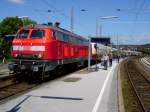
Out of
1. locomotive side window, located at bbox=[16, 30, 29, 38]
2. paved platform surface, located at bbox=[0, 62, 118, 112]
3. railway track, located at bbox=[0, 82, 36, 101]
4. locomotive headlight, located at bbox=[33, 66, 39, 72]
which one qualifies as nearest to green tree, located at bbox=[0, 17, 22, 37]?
locomotive side window, located at bbox=[16, 30, 29, 38]

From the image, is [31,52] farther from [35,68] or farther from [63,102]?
[63,102]

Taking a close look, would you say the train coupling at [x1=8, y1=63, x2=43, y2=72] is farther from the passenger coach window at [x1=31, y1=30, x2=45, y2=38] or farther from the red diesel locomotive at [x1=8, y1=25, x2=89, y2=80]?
the passenger coach window at [x1=31, y1=30, x2=45, y2=38]

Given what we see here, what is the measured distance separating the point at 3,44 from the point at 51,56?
98.0 ft

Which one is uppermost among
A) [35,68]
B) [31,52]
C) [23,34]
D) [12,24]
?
[12,24]

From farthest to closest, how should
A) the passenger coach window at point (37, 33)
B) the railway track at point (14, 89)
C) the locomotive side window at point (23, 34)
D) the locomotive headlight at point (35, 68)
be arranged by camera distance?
the locomotive side window at point (23, 34), the passenger coach window at point (37, 33), the locomotive headlight at point (35, 68), the railway track at point (14, 89)

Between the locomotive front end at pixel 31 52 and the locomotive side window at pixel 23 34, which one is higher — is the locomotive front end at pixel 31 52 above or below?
below

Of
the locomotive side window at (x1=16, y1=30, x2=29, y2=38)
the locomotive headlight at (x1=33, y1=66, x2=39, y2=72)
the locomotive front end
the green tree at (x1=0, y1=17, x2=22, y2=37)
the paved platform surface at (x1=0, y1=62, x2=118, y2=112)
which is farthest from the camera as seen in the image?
the green tree at (x1=0, y1=17, x2=22, y2=37)

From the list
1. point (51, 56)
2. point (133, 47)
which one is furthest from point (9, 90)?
point (133, 47)

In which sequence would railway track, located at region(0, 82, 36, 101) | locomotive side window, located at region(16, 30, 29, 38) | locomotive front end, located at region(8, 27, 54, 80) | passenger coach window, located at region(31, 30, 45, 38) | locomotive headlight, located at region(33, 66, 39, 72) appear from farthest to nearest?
locomotive side window, located at region(16, 30, 29, 38), passenger coach window, located at region(31, 30, 45, 38), locomotive front end, located at region(8, 27, 54, 80), locomotive headlight, located at region(33, 66, 39, 72), railway track, located at region(0, 82, 36, 101)

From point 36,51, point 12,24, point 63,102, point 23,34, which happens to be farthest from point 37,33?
point 12,24

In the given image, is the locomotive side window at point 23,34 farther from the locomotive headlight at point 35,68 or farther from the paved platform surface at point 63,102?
the paved platform surface at point 63,102

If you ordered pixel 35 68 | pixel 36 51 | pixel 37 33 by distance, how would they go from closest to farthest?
1. pixel 35 68
2. pixel 36 51
3. pixel 37 33

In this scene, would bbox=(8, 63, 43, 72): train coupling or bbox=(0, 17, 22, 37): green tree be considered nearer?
bbox=(8, 63, 43, 72): train coupling

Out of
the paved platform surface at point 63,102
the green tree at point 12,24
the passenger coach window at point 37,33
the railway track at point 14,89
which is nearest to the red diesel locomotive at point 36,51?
the passenger coach window at point 37,33
